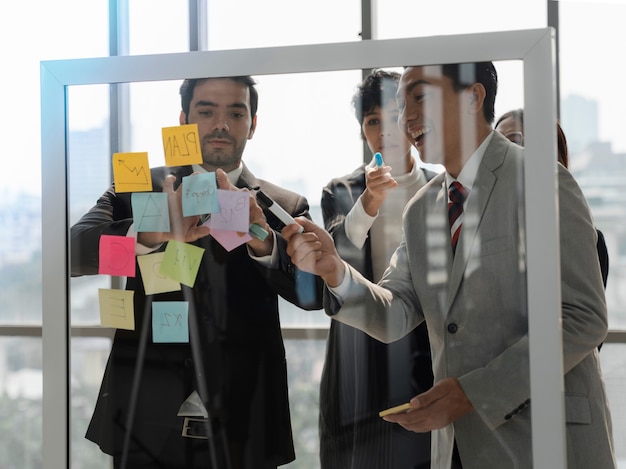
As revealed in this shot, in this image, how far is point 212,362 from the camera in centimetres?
124

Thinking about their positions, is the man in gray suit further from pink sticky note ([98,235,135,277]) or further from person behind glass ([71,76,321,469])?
pink sticky note ([98,235,135,277])

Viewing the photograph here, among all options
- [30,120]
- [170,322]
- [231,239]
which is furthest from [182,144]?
[30,120]

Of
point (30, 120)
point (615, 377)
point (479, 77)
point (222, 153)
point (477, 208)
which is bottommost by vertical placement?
point (615, 377)

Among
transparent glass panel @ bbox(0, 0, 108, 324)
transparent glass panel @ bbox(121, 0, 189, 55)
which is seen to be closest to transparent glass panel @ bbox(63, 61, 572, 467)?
transparent glass panel @ bbox(121, 0, 189, 55)

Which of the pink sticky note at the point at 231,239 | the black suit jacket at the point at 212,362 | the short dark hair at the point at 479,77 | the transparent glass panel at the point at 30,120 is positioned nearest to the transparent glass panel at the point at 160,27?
the transparent glass panel at the point at 30,120

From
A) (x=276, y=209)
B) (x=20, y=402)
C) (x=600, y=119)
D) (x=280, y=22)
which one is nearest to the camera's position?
(x=276, y=209)

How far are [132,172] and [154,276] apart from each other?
0.21 meters

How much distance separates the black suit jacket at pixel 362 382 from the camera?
3.83 ft

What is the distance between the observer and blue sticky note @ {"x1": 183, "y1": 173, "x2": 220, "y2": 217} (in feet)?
4.04

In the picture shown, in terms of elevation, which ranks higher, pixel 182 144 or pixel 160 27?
pixel 160 27

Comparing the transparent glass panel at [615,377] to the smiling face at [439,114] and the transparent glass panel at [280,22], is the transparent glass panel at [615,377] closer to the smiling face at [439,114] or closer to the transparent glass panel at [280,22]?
the smiling face at [439,114]

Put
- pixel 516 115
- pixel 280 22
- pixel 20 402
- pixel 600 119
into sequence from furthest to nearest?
pixel 20 402 → pixel 280 22 → pixel 600 119 → pixel 516 115

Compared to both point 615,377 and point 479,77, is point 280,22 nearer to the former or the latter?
point 479,77

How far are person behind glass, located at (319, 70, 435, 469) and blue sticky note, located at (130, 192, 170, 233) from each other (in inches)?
12.6
